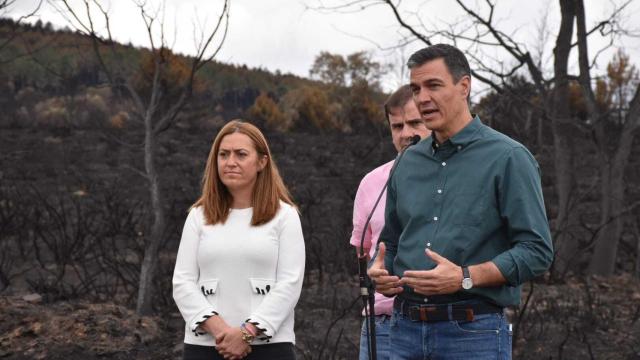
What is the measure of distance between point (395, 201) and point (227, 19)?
425 centimetres

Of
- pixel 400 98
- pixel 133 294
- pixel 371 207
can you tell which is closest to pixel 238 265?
pixel 371 207

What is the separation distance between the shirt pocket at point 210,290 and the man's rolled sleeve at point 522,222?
1.33 meters

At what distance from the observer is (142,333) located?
690 centimetres

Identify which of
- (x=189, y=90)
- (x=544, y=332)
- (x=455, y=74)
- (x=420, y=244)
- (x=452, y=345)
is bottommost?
(x=544, y=332)

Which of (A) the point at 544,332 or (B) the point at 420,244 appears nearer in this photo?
(B) the point at 420,244

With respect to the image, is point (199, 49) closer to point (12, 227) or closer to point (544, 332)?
point (544, 332)

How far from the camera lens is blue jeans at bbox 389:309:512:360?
2365 mm

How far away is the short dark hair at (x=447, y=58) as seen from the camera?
251 cm

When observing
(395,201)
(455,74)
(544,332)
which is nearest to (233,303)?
(395,201)

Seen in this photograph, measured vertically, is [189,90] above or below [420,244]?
above

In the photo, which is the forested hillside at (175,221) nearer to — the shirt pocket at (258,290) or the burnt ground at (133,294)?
the burnt ground at (133,294)

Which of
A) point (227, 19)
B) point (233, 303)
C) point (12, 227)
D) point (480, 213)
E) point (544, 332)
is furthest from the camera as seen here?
point (12, 227)

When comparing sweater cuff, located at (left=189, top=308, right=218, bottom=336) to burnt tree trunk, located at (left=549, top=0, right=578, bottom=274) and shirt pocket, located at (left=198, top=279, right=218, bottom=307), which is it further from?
burnt tree trunk, located at (left=549, top=0, right=578, bottom=274)

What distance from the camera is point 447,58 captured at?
2.51 m
